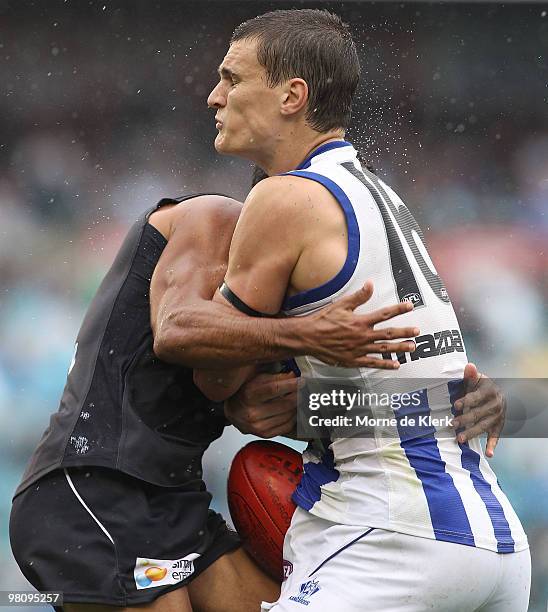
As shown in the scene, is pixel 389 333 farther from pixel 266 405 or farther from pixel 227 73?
pixel 227 73

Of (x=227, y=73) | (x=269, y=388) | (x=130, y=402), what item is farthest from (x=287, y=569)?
(x=227, y=73)

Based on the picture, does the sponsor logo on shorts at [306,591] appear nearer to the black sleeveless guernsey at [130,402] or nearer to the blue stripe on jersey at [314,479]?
the blue stripe on jersey at [314,479]

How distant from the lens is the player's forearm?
2811 mm

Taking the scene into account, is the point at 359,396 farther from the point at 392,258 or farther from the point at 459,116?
the point at 459,116

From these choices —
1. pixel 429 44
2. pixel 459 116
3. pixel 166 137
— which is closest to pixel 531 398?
pixel 459 116

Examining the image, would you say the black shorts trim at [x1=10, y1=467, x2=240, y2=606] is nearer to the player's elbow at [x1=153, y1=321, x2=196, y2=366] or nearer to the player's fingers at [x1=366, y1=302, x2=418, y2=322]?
the player's elbow at [x1=153, y1=321, x2=196, y2=366]

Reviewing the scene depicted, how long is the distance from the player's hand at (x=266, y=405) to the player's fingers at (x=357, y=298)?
44 cm

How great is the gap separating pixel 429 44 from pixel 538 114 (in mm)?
941

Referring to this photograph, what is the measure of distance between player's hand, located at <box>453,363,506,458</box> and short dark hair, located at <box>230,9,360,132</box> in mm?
936

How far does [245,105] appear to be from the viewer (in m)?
3.30

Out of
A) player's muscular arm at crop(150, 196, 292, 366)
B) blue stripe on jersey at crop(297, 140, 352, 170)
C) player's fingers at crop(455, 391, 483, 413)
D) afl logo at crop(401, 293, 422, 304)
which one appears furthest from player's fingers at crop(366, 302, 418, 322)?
blue stripe on jersey at crop(297, 140, 352, 170)

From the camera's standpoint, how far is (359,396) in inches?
113

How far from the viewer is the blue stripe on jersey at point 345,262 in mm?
2786

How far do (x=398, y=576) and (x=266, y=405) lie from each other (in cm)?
70
